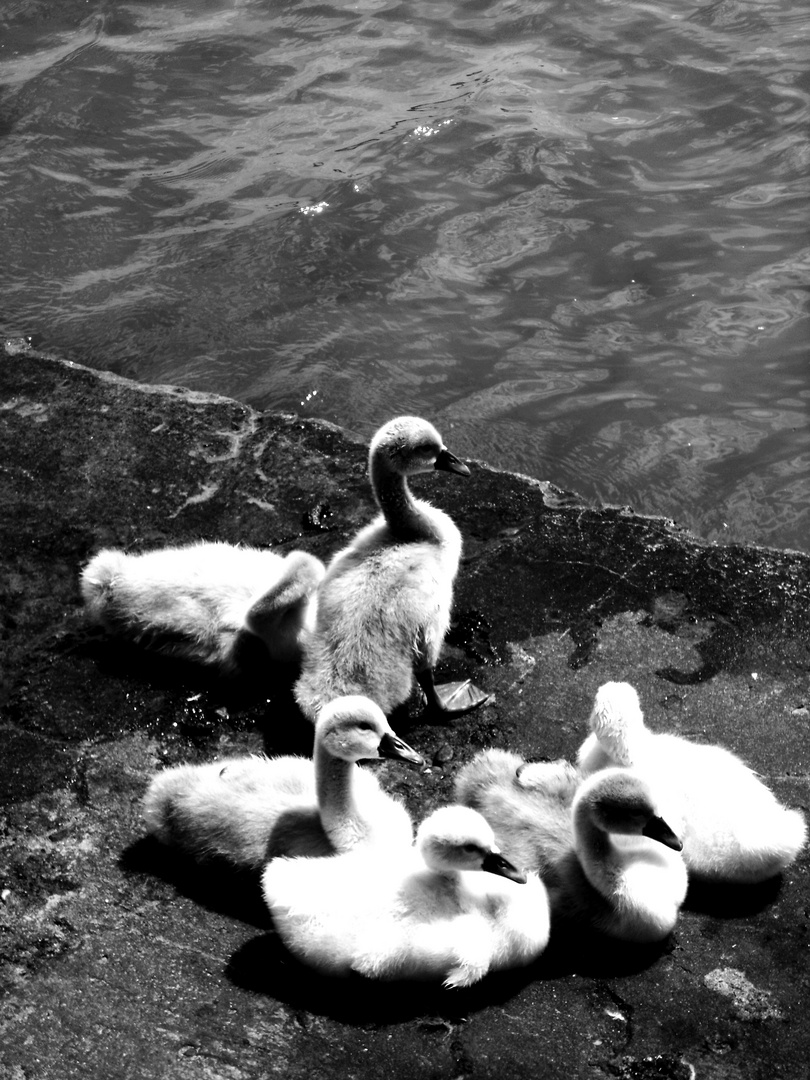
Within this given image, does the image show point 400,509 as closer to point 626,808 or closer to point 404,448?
point 404,448

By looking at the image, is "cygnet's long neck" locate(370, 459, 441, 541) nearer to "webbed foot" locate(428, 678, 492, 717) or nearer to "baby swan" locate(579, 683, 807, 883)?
"webbed foot" locate(428, 678, 492, 717)

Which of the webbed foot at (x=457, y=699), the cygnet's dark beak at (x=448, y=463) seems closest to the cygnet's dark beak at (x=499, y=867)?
the webbed foot at (x=457, y=699)

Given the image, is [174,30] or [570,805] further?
[174,30]

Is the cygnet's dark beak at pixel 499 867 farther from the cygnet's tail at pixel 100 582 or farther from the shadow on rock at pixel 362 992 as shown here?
the cygnet's tail at pixel 100 582

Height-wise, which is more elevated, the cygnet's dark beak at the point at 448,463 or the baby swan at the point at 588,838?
the cygnet's dark beak at the point at 448,463

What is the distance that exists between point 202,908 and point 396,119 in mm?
7476

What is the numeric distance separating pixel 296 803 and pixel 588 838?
0.91 m

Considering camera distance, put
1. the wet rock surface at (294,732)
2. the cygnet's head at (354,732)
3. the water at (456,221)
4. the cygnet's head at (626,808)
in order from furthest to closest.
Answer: the water at (456,221)
the cygnet's head at (354,732)
the cygnet's head at (626,808)
the wet rock surface at (294,732)

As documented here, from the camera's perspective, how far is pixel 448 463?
196 inches

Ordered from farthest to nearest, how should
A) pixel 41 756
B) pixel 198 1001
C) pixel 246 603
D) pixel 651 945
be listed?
pixel 246 603 → pixel 41 756 → pixel 651 945 → pixel 198 1001

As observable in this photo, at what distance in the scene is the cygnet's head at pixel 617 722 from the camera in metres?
3.85

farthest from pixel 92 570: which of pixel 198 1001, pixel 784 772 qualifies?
pixel 784 772

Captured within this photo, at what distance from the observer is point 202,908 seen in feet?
12.3

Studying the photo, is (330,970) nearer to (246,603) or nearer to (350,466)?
(246,603)
